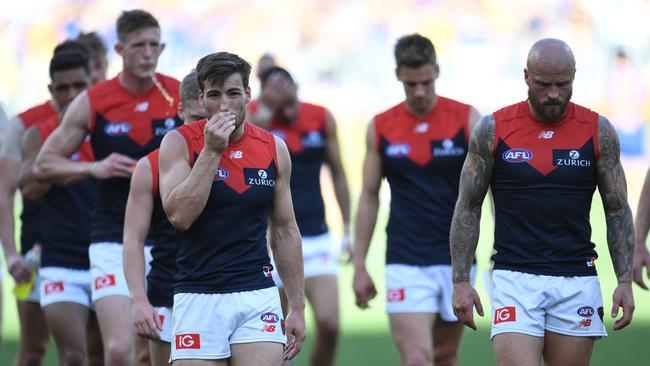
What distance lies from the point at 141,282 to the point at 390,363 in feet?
18.1

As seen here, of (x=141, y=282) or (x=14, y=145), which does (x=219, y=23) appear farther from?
(x=141, y=282)

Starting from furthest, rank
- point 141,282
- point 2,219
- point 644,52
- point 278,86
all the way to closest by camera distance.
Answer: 1. point 644,52
2. point 278,86
3. point 2,219
4. point 141,282

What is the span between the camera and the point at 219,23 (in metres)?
27.0

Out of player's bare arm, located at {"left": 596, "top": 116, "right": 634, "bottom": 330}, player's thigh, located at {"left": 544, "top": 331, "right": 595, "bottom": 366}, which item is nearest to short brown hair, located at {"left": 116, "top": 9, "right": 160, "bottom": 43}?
player's bare arm, located at {"left": 596, "top": 116, "right": 634, "bottom": 330}

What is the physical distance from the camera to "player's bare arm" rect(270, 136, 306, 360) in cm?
635

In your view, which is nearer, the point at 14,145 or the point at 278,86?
the point at 14,145

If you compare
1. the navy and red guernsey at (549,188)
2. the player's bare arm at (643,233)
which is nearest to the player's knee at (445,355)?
the player's bare arm at (643,233)

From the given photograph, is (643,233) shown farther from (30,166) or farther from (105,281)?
(30,166)

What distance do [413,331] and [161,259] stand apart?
80.5 inches

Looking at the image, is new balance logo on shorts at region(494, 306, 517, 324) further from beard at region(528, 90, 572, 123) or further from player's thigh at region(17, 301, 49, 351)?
Result: player's thigh at region(17, 301, 49, 351)

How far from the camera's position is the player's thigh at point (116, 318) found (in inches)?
318

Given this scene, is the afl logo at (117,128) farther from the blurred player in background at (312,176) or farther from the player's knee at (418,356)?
the player's knee at (418,356)

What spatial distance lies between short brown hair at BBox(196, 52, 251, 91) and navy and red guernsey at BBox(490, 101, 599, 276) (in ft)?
5.21

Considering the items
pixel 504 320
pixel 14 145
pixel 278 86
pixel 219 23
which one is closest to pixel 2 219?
pixel 14 145
